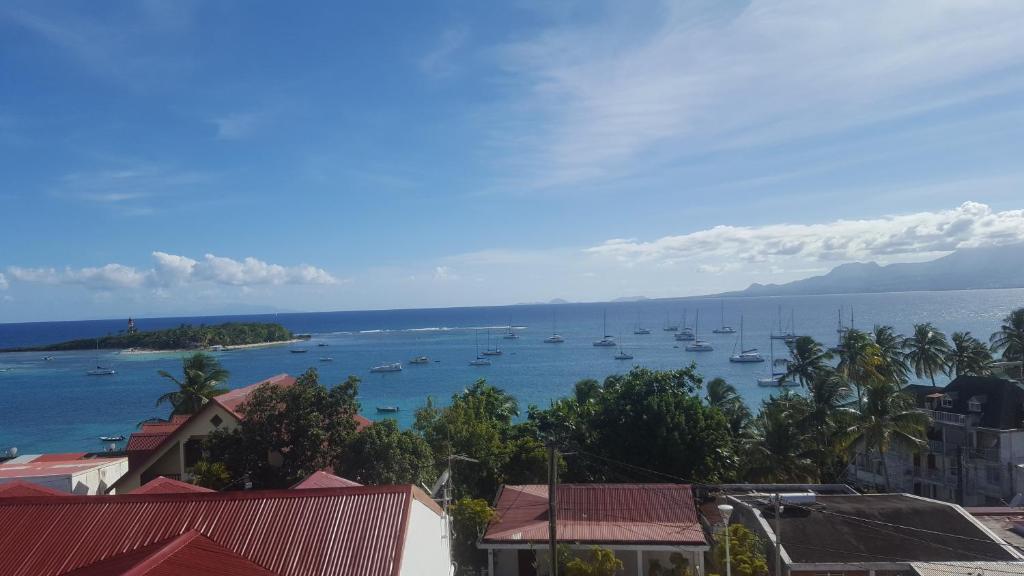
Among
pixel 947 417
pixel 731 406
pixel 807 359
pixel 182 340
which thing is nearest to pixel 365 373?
pixel 182 340

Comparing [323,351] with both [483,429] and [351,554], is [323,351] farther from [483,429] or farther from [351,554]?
Answer: [351,554]

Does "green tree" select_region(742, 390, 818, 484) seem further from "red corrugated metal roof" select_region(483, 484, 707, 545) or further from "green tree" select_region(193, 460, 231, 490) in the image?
"green tree" select_region(193, 460, 231, 490)

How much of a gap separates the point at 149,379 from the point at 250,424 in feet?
350

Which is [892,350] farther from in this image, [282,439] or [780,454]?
[282,439]

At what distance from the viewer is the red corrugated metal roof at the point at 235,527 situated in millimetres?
11086

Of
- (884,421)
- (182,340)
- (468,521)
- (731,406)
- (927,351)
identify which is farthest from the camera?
(182,340)

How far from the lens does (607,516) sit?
21641mm

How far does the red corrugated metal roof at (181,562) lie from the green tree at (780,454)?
26875 millimetres

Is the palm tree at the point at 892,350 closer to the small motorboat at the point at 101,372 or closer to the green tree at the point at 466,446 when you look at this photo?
the green tree at the point at 466,446

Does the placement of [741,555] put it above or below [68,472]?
below

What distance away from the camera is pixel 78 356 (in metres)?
163

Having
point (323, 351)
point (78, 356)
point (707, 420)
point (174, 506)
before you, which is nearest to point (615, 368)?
point (323, 351)

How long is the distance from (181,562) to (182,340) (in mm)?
182518

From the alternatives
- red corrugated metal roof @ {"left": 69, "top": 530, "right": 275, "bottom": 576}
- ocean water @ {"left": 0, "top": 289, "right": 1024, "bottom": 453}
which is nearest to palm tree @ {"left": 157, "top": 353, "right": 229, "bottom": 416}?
red corrugated metal roof @ {"left": 69, "top": 530, "right": 275, "bottom": 576}
